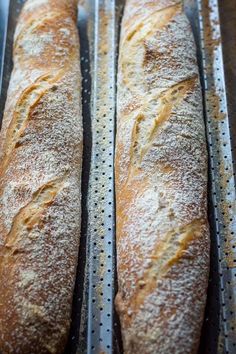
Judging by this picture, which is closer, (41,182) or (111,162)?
(41,182)

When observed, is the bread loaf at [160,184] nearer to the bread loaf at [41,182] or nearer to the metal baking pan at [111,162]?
the metal baking pan at [111,162]

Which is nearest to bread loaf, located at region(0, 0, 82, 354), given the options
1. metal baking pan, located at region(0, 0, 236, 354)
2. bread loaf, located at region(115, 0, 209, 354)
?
metal baking pan, located at region(0, 0, 236, 354)

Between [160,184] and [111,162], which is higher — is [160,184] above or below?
below

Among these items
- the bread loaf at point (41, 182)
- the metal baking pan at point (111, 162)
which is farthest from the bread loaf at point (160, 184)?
the bread loaf at point (41, 182)

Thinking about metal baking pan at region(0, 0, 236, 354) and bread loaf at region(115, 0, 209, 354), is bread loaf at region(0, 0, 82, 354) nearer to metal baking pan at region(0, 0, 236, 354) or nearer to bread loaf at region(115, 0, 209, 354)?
metal baking pan at region(0, 0, 236, 354)

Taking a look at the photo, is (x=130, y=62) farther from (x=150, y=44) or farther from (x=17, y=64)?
(x=17, y=64)
